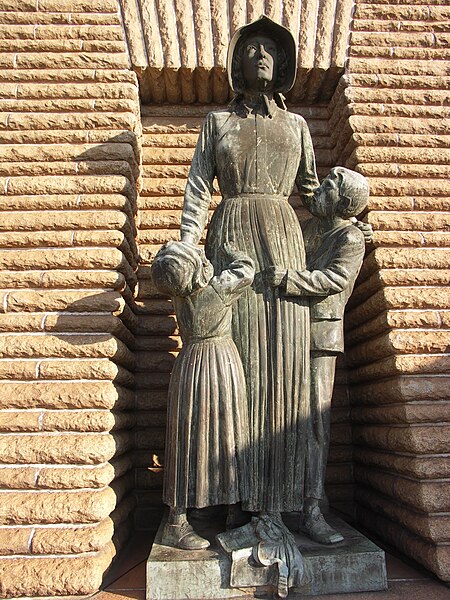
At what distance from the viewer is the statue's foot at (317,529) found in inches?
140

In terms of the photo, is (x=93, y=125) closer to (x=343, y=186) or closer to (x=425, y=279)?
(x=343, y=186)

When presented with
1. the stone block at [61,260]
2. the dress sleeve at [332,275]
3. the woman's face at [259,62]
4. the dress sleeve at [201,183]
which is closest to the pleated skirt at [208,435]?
the dress sleeve at [332,275]

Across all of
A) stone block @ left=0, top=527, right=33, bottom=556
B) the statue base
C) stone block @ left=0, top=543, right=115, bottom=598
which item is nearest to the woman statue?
the statue base

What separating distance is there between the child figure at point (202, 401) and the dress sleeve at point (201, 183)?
57 centimetres

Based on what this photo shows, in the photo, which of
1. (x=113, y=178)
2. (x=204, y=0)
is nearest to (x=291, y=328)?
(x=113, y=178)

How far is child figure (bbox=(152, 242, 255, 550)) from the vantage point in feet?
11.3

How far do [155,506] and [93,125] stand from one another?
11.6 feet

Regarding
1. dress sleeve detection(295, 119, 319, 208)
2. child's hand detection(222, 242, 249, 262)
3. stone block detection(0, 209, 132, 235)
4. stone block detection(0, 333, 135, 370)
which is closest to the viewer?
child's hand detection(222, 242, 249, 262)

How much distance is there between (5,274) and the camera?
430cm

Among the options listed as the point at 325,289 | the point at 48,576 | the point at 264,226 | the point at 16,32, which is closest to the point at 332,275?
the point at 325,289

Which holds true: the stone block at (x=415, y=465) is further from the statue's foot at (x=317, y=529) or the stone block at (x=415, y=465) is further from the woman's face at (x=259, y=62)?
the woman's face at (x=259, y=62)

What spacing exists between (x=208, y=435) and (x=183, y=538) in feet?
2.22

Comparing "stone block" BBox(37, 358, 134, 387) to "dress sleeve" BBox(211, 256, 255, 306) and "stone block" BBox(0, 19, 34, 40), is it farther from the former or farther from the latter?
"stone block" BBox(0, 19, 34, 40)

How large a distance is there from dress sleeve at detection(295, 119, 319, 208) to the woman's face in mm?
452
